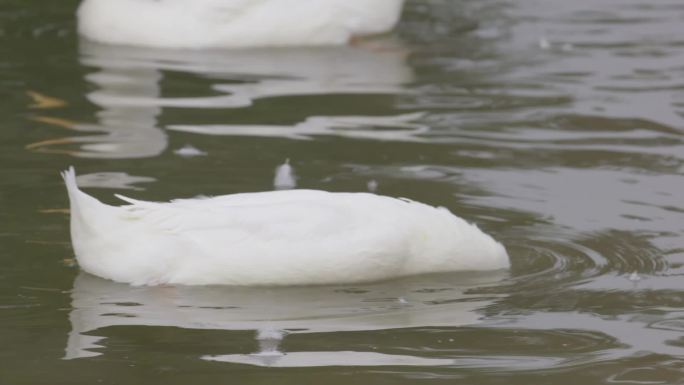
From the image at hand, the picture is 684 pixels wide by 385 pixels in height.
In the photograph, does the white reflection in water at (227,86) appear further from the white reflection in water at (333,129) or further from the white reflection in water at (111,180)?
the white reflection in water at (111,180)

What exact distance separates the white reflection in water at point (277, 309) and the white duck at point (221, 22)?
217 inches

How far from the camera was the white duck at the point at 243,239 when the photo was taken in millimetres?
6543

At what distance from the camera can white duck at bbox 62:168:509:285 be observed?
654cm

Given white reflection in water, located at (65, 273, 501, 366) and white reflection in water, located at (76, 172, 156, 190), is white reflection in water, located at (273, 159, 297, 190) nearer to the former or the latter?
white reflection in water, located at (76, 172, 156, 190)

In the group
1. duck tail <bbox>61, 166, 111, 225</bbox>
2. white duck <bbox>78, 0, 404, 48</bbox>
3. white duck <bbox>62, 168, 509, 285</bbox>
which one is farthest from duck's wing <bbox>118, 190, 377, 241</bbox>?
white duck <bbox>78, 0, 404, 48</bbox>

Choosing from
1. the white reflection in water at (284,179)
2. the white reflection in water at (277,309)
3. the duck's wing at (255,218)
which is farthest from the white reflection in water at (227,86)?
the white reflection in water at (277,309)

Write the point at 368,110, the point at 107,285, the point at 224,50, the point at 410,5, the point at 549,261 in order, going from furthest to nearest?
the point at 410,5 → the point at 224,50 → the point at 368,110 → the point at 549,261 → the point at 107,285

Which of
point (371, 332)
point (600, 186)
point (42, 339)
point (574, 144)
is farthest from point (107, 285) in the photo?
point (574, 144)

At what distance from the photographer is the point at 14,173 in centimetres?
845

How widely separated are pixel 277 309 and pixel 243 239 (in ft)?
1.04

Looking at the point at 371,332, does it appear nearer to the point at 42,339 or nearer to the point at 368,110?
the point at 42,339

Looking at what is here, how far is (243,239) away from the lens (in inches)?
258

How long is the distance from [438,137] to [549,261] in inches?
97.7

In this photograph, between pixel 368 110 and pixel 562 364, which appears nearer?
pixel 562 364
